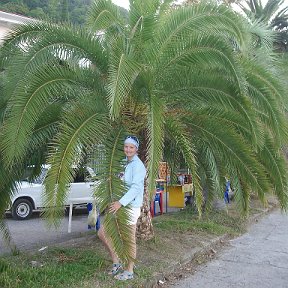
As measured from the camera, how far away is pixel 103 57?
6387mm

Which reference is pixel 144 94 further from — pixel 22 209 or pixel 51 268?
pixel 22 209

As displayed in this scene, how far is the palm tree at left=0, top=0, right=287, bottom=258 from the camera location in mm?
5508

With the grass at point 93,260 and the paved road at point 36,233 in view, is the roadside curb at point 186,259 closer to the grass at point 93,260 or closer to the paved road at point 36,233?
the grass at point 93,260

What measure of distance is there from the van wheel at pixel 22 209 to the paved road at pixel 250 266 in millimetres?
6535

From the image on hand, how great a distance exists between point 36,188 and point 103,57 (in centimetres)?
761

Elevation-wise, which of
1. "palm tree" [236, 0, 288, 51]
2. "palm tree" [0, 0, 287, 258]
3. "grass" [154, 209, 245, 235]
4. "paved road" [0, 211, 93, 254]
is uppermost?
"palm tree" [236, 0, 288, 51]

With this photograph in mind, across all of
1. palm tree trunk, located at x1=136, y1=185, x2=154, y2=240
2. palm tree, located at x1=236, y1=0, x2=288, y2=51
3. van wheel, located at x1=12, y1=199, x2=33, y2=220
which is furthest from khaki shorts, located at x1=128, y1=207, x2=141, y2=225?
palm tree, located at x1=236, y1=0, x2=288, y2=51

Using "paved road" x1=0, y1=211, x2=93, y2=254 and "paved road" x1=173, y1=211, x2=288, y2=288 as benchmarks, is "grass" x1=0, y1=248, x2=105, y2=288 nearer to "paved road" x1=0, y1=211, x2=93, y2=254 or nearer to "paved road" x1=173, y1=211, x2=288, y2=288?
"paved road" x1=173, y1=211, x2=288, y2=288

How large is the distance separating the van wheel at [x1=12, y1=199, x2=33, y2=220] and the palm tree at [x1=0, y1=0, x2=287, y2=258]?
647 centimetres

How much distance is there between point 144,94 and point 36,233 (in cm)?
622

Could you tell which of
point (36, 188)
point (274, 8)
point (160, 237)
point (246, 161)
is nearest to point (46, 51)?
point (246, 161)

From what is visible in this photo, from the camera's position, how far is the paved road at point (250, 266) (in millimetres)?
6293

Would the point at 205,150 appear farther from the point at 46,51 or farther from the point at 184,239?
the point at 46,51

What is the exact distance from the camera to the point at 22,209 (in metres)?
13.1
